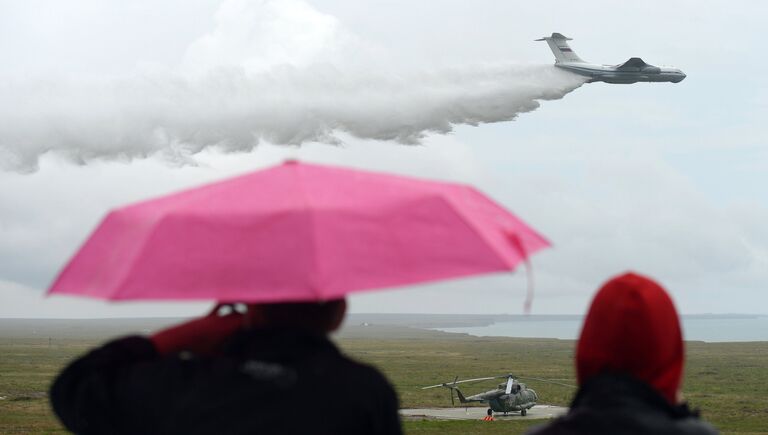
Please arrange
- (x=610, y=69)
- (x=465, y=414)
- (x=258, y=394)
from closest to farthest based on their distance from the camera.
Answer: (x=258, y=394) < (x=465, y=414) < (x=610, y=69)

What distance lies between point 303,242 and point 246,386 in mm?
515

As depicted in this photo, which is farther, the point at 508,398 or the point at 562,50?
the point at 562,50

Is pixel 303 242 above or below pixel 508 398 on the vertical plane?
above

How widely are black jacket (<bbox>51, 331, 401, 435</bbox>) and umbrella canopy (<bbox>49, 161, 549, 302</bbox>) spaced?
215 millimetres

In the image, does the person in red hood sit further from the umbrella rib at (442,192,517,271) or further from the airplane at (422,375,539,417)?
the airplane at (422,375,539,417)

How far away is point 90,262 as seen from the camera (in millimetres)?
4324

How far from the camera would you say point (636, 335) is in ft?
12.0

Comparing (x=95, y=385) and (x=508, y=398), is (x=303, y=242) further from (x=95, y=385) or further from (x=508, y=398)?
(x=508, y=398)

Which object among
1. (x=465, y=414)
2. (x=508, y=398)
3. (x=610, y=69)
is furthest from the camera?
(x=610, y=69)

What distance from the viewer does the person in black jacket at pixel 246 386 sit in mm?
3582

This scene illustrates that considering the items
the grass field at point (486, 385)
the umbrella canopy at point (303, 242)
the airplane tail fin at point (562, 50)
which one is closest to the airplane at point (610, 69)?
the airplane tail fin at point (562, 50)

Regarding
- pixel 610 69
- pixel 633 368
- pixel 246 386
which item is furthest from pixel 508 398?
pixel 246 386

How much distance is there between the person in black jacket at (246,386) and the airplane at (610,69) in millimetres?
52176

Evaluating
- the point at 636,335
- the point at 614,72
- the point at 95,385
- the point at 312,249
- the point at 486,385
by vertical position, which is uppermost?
the point at 614,72
